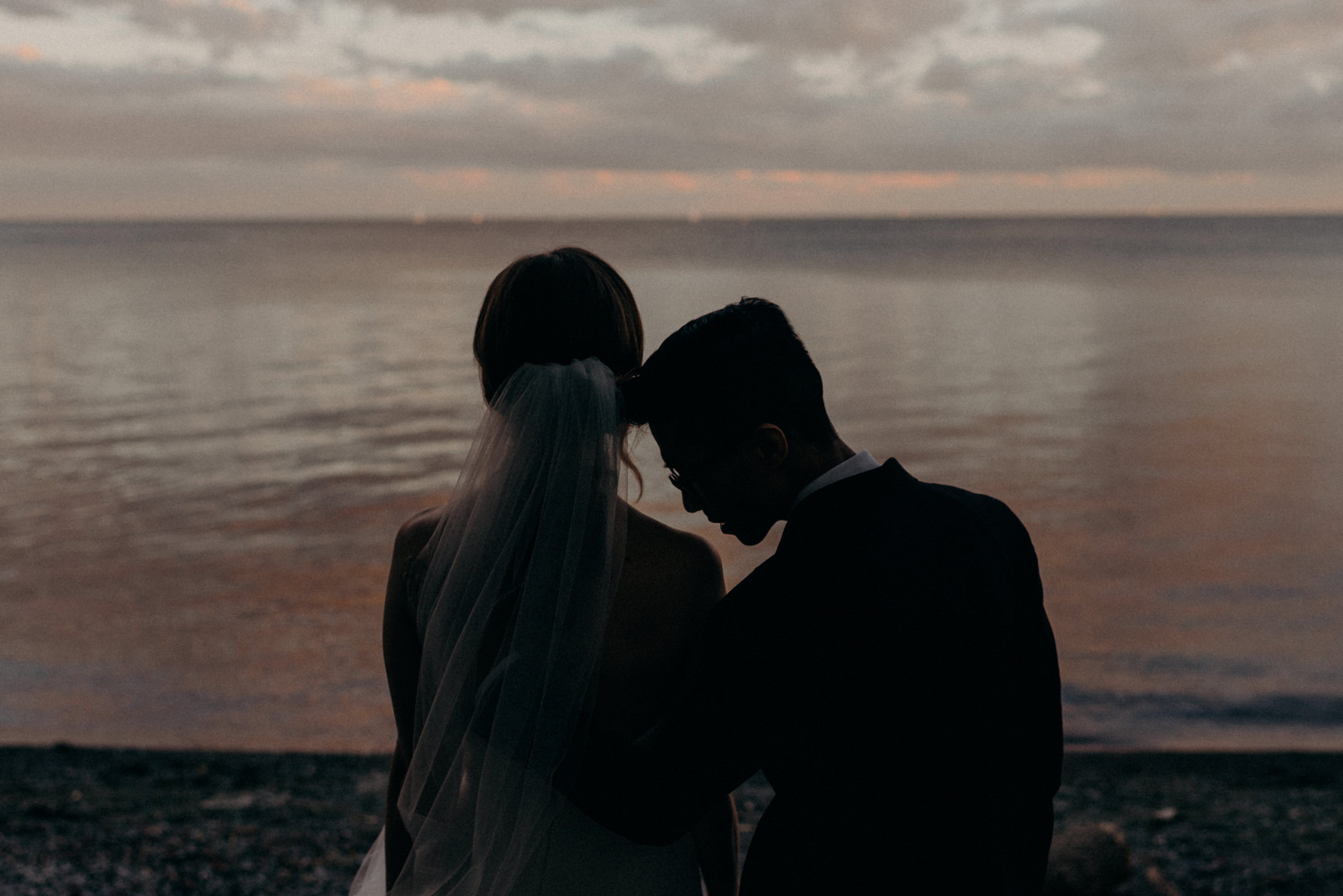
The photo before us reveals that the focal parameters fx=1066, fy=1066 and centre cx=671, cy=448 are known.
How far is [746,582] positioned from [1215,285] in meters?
60.6

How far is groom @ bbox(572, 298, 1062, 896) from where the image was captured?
1696 millimetres

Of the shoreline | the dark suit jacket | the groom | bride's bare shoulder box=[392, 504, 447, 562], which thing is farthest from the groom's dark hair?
the shoreline

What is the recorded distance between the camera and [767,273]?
68688mm

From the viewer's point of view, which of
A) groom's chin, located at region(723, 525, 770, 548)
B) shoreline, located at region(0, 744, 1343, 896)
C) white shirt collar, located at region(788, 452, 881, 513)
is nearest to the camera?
white shirt collar, located at region(788, 452, 881, 513)

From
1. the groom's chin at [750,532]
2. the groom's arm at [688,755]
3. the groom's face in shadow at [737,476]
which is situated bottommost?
the groom's arm at [688,755]

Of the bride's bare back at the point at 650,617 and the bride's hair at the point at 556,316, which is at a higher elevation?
the bride's hair at the point at 556,316

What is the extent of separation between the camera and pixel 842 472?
1.81 m

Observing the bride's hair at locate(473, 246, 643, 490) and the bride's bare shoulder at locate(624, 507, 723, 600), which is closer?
the bride's hair at locate(473, 246, 643, 490)

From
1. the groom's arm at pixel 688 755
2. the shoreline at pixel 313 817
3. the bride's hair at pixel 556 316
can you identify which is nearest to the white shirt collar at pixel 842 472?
the groom's arm at pixel 688 755

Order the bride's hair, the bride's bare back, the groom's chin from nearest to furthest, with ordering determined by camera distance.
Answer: the groom's chin, the bride's hair, the bride's bare back

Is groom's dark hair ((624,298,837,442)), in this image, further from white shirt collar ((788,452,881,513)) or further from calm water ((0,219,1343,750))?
calm water ((0,219,1343,750))

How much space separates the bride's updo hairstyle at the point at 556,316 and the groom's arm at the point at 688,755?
74cm

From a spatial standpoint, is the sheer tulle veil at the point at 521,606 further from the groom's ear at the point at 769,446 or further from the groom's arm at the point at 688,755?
the groom's ear at the point at 769,446

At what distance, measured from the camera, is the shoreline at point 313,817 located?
16.8 feet
